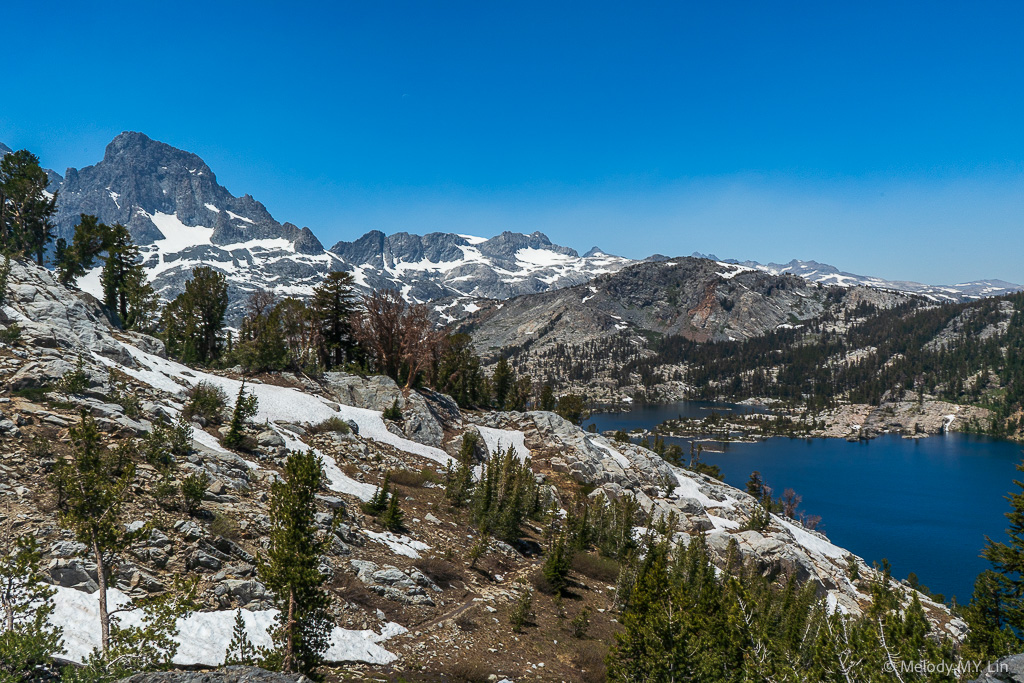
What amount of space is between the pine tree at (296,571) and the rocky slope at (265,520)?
1782 millimetres

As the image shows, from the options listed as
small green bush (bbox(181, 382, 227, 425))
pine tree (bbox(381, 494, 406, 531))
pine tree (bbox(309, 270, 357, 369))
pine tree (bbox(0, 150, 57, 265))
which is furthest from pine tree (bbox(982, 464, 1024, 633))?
pine tree (bbox(0, 150, 57, 265))

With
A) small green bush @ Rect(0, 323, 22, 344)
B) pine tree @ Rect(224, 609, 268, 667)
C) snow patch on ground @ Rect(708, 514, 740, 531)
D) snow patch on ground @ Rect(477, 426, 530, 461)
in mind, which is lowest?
snow patch on ground @ Rect(708, 514, 740, 531)

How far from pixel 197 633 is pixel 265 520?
6.56 metres

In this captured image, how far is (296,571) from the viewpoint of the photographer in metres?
13.0

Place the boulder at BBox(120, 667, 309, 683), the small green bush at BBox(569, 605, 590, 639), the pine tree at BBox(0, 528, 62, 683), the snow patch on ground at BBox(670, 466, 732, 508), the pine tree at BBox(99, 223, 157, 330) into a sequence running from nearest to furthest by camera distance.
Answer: the pine tree at BBox(0, 528, 62, 683)
the boulder at BBox(120, 667, 309, 683)
the small green bush at BBox(569, 605, 590, 639)
the pine tree at BBox(99, 223, 157, 330)
the snow patch on ground at BBox(670, 466, 732, 508)

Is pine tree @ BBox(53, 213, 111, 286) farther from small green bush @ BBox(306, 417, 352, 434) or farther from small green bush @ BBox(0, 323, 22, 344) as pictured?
small green bush @ BBox(306, 417, 352, 434)

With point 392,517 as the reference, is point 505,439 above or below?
below

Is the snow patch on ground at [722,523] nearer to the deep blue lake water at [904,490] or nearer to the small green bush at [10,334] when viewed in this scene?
the deep blue lake water at [904,490]

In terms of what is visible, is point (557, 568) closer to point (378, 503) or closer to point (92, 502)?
point (378, 503)

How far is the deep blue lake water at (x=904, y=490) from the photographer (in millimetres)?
82125

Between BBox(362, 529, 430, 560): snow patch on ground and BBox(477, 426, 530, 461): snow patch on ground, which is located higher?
BBox(362, 529, 430, 560): snow patch on ground

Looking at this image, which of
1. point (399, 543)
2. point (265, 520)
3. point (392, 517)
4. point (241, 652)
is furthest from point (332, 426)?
point (241, 652)

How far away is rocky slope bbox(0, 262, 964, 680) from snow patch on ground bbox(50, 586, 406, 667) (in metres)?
0.05

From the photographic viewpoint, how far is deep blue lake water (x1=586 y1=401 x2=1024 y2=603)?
82.1m
